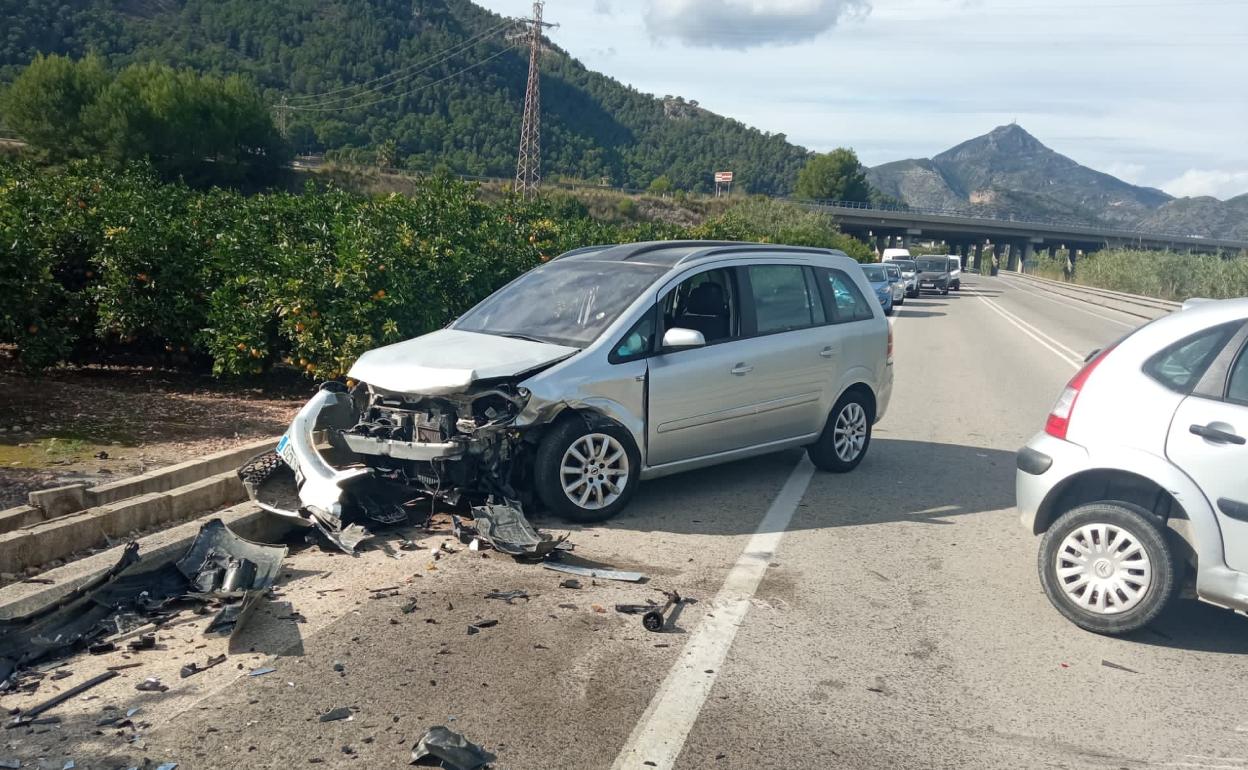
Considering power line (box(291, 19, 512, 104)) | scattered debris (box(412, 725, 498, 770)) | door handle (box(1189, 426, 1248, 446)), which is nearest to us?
scattered debris (box(412, 725, 498, 770))

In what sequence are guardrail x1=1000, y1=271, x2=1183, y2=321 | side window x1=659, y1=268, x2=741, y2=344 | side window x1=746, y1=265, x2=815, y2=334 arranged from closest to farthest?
1. side window x1=659, y1=268, x2=741, y2=344
2. side window x1=746, y1=265, x2=815, y2=334
3. guardrail x1=1000, y1=271, x2=1183, y2=321

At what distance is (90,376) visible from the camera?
11203 millimetres

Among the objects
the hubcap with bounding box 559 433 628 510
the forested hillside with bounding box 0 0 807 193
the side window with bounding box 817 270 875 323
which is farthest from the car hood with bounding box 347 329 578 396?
the forested hillside with bounding box 0 0 807 193

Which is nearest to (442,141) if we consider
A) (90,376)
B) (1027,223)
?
(1027,223)

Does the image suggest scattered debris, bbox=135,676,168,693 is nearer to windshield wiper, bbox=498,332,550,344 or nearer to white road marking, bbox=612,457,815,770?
white road marking, bbox=612,457,815,770

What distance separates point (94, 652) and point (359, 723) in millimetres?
1480

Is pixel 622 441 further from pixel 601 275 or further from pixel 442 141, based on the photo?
pixel 442 141

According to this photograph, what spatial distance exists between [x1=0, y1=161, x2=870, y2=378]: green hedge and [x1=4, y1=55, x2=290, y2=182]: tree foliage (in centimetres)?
5463

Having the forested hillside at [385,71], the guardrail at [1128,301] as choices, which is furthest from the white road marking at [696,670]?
the forested hillside at [385,71]

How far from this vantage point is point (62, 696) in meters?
4.02

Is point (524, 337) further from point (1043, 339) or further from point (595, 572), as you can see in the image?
point (1043, 339)

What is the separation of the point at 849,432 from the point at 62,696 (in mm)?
6157

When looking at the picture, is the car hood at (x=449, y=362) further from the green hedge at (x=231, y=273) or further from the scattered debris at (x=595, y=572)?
the green hedge at (x=231, y=273)

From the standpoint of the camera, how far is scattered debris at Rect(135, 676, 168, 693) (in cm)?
410
